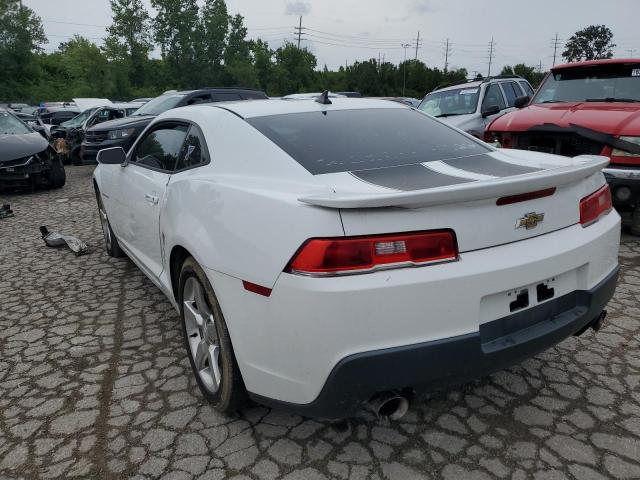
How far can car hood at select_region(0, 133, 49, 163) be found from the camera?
8.96 metres

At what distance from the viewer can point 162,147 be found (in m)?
3.39

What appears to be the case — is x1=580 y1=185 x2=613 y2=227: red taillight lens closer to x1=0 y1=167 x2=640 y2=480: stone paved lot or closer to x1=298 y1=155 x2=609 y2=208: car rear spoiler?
x1=298 y1=155 x2=609 y2=208: car rear spoiler

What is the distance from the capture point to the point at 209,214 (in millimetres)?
2330

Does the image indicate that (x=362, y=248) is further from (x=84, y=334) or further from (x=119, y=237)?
(x=119, y=237)

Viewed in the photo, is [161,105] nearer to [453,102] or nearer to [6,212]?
[6,212]

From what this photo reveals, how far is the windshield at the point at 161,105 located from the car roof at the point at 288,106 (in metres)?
8.28

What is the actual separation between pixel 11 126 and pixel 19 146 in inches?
44.4

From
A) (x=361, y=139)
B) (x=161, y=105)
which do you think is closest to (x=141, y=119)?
(x=161, y=105)

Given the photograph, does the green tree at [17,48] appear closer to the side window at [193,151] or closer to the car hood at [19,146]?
the car hood at [19,146]

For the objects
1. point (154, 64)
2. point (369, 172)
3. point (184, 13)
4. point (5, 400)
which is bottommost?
point (5, 400)

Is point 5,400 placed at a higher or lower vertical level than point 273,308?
lower

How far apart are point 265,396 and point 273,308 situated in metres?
0.43

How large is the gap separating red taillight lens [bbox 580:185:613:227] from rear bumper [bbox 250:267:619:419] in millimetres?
387

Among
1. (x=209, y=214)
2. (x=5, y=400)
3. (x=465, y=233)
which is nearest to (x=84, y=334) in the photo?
(x=5, y=400)
